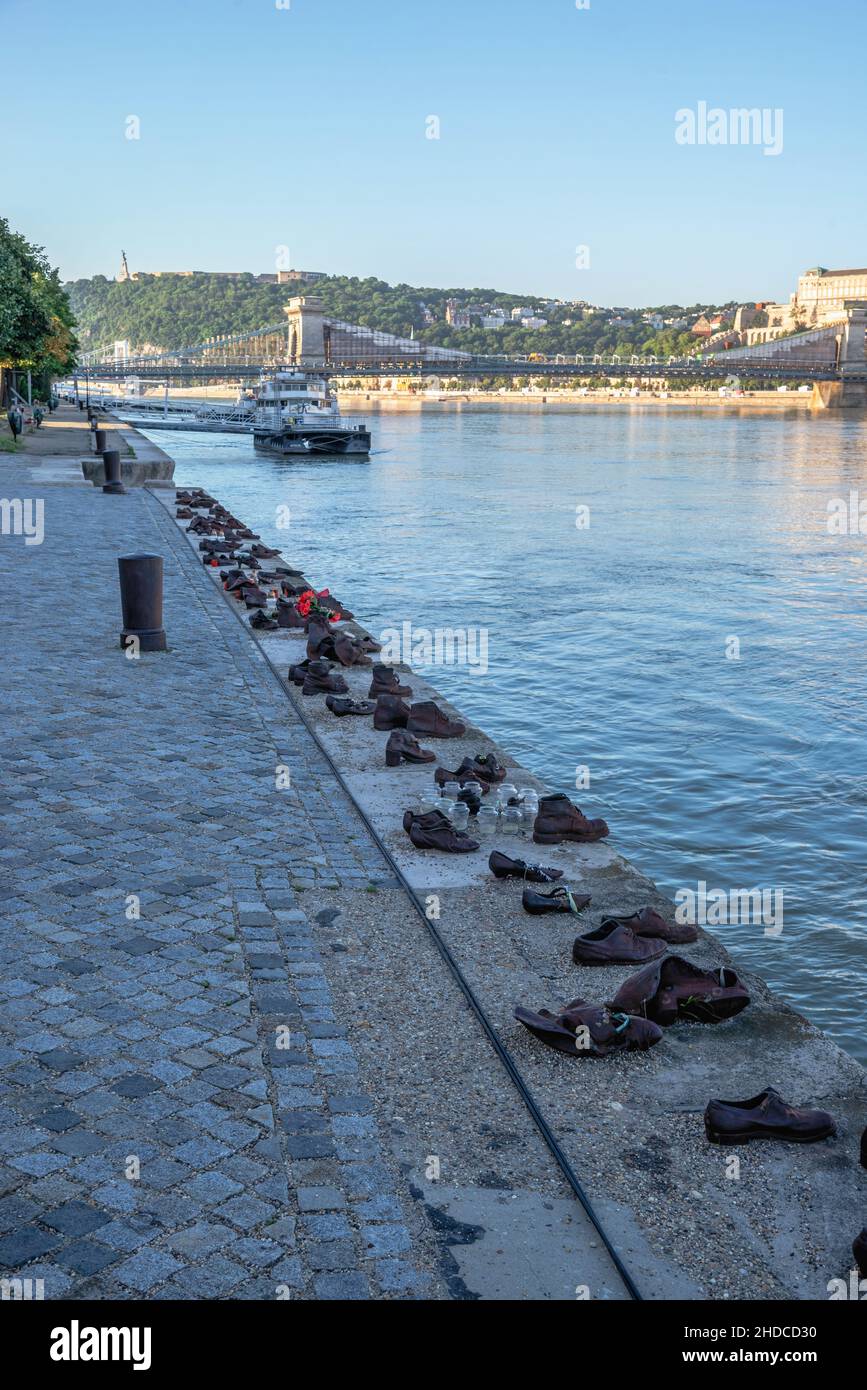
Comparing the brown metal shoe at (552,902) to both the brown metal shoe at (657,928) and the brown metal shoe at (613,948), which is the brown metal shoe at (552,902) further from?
the brown metal shoe at (613,948)

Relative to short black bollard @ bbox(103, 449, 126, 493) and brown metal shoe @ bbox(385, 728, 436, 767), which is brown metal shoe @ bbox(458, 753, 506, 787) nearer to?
brown metal shoe @ bbox(385, 728, 436, 767)

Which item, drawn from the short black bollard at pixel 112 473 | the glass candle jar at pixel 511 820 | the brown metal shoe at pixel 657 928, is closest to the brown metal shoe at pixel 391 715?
the glass candle jar at pixel 511 820

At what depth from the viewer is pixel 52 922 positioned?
6047 millimetres

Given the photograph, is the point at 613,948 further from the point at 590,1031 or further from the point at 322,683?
the point at 322,683

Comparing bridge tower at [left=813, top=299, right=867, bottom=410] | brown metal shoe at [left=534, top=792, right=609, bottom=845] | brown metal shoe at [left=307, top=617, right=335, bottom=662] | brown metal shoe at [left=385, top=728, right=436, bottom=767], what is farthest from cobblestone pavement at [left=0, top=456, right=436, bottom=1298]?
bridge tower at [left=813, top=299, right=867, bottom=410]

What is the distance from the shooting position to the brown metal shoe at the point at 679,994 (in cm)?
544

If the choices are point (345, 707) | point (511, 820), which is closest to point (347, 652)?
point (345, 707)

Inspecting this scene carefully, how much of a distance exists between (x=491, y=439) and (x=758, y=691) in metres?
80.7

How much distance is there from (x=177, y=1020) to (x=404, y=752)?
4.21 metres

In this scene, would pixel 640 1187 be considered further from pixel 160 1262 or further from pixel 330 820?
pixel 330 820

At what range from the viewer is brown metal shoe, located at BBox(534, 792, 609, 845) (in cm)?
771

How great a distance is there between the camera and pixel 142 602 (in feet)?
39.8

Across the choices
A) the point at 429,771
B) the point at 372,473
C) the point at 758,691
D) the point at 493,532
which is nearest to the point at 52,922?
the point at 429,771
